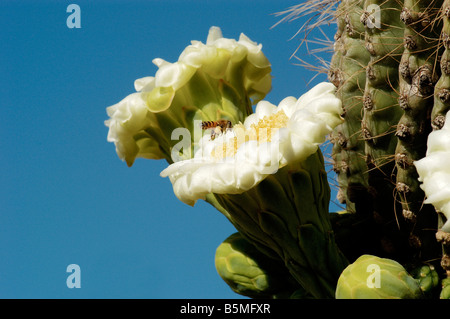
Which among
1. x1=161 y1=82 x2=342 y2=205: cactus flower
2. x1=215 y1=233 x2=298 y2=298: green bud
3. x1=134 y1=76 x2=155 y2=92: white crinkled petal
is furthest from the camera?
x1=215 y1=233 x2=298 y2=298: green bud

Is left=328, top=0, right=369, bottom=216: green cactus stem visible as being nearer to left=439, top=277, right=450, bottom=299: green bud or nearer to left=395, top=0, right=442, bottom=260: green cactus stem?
left=395, top=0, right=442, bottom=260: green cactus stem

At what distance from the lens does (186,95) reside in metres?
1.23

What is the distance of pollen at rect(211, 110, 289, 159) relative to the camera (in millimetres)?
→ 1104

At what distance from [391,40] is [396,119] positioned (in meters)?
0.15

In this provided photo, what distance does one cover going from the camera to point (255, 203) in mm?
1104

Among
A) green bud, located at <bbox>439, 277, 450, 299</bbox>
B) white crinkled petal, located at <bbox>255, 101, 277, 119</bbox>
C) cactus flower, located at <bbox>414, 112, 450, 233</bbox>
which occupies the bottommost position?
green bud, located at <bbox>439, 277, 450, 299</bbox>

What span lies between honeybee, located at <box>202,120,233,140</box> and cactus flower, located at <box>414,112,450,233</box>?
0.42 metres

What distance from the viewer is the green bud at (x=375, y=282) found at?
3.43 feet

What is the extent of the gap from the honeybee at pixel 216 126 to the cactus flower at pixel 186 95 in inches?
0.7

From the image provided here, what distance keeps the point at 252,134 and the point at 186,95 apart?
17 cm

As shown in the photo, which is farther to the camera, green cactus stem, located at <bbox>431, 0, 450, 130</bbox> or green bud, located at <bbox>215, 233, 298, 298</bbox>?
green bud, located at <bbox>215, 233, 298, 298</bbox>

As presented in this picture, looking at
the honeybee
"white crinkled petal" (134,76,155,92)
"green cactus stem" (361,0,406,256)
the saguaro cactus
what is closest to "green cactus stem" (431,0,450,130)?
the saguaro cactus

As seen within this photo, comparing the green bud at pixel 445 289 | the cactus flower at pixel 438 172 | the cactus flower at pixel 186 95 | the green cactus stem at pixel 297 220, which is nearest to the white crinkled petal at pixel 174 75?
the cactus flower at pixel 186 95
